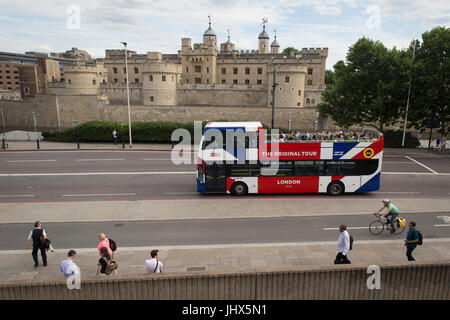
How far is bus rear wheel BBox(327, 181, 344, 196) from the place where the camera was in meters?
17.1

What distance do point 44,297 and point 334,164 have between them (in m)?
14.5

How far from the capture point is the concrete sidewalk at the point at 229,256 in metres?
9.77

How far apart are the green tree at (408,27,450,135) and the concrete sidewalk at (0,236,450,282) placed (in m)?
23.9

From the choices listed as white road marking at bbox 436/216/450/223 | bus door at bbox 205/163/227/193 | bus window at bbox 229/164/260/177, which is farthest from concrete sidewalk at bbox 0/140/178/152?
white road marking at bbox 436/216/450/223

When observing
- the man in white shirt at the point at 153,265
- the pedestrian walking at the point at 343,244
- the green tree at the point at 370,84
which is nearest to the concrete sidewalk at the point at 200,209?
the pedestrian walking at the point at 343,244

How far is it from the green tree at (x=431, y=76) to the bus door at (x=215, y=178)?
24.5 m

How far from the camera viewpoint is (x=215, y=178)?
16.8 m

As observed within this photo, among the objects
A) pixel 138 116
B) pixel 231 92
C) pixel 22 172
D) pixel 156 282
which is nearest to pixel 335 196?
pixel 156 282

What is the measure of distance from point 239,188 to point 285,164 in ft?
9.31

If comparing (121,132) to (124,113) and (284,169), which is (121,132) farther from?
(284,169)

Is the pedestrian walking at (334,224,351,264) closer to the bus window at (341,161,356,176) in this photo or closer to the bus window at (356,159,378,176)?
the bus window at (341,161,356,176)

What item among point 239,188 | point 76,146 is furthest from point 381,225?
point 76,146

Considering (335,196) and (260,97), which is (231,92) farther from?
(335,196)

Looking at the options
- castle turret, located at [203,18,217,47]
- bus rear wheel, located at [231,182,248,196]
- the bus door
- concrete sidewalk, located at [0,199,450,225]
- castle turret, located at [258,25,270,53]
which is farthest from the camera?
castle turret, located at [258,25,270,53]
